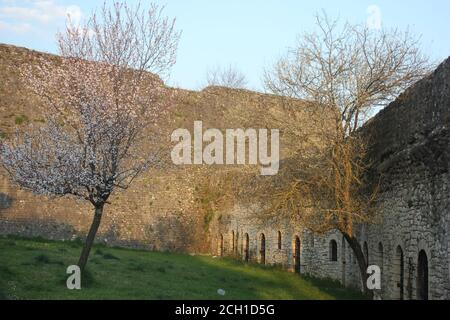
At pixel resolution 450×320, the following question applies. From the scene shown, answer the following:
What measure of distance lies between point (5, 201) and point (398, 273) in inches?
694

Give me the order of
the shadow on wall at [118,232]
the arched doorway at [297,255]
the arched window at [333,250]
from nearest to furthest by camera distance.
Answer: the arched window at [333,250]
the arched doorway at [297,255]
the shadow on wall at [118,232]

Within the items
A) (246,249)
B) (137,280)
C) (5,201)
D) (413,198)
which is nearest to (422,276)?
(413,198)

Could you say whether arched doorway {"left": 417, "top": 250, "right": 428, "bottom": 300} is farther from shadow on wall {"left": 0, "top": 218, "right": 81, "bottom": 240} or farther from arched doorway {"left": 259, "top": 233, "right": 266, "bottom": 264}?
shadow on wall {"left": 0, "top": 218, "right": 81, "bottom": 240}

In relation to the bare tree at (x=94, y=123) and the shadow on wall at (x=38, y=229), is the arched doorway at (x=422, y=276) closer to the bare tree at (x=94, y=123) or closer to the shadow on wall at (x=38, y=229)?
the bare tree at (x=94, y=123)

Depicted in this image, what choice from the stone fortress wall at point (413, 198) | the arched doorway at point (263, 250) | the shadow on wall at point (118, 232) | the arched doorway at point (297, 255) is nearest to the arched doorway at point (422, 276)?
the stone fortress wall at point (413, 198)

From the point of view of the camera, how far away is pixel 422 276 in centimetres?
1038

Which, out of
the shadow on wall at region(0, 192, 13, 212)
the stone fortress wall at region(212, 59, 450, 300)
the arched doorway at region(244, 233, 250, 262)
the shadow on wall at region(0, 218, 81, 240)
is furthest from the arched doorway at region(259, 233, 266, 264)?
the shadow on wall at region(0, 192, 13, 212)

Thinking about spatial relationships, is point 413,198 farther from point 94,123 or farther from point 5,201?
point 5,201

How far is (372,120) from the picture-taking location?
45.5ft

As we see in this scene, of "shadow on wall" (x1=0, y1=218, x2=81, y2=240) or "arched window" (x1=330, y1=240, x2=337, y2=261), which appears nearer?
"arched window" (x1=330, y1=240, x2=337, y2=261)

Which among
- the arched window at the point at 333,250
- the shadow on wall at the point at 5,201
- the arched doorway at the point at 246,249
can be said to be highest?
the shadow on wall at the point at 5,201

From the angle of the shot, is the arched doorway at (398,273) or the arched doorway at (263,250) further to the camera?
the arched doorway at (263,250)

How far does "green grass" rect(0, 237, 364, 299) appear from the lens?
11469 mm

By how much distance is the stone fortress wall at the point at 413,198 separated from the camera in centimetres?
920
